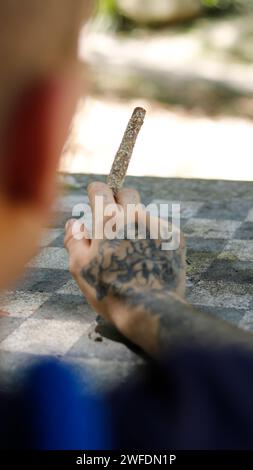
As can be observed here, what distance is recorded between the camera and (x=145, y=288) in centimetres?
85

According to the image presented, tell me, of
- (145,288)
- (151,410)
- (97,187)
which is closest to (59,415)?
(151,410)

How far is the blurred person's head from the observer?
0.25 metres

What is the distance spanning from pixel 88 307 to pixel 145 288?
611mm

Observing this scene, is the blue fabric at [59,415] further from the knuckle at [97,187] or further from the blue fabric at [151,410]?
the knuckle at [97,187]

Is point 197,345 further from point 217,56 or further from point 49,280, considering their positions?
point 217,56

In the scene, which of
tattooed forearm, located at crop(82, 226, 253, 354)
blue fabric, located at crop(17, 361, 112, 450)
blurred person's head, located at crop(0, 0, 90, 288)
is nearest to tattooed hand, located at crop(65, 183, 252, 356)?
tattooed forearm, located at crop(82, 226, 253, 354)

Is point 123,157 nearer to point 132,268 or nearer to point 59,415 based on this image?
point 132,268

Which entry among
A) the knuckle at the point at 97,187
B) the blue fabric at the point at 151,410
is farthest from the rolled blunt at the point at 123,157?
the blue fabric at the point at 151,410

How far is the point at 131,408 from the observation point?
37cm

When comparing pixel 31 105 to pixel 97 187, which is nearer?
pixel 31 105

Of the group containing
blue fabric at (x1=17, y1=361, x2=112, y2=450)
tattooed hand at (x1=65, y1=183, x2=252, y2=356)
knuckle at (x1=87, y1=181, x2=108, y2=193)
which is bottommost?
blue fabric at (x1=17, y1=361, x2=112, y2=450)

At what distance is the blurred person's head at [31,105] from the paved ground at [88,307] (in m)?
0.54

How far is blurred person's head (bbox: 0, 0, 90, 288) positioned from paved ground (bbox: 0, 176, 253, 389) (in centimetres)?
54

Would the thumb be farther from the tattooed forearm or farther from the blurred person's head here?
the blurred person's head
